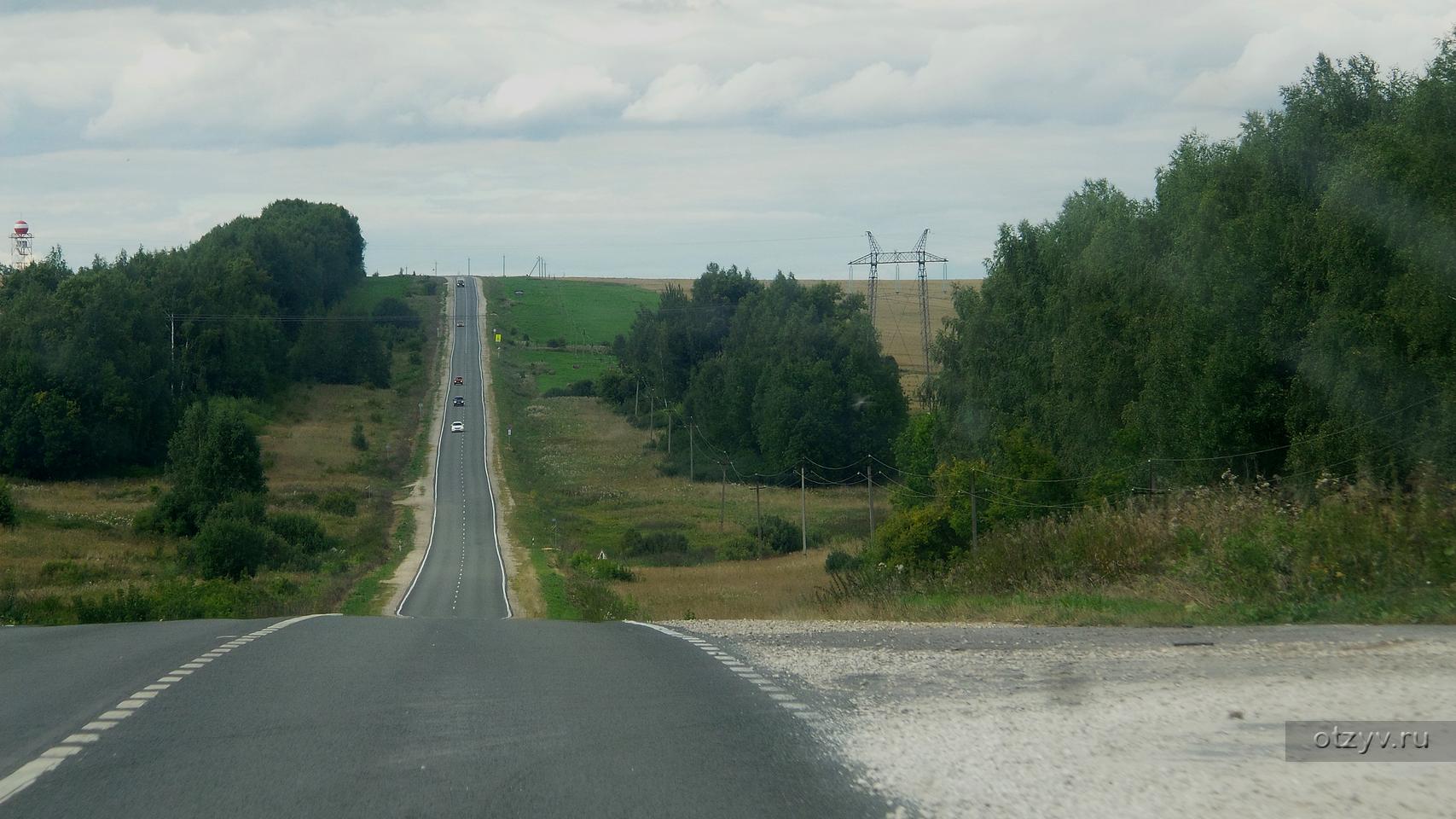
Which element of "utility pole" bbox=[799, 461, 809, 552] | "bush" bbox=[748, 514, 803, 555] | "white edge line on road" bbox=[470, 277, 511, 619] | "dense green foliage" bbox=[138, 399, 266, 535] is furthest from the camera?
"bush" bbox=[748, 514, 803, 555]

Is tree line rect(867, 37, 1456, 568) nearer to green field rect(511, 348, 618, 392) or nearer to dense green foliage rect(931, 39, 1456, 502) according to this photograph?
dense green foliage rect(931, 39, 1456, 502)

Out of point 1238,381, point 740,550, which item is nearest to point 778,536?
point 740,550

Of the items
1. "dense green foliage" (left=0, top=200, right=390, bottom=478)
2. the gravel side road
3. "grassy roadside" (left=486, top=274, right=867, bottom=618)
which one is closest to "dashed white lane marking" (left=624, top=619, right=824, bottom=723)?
the gravel side road

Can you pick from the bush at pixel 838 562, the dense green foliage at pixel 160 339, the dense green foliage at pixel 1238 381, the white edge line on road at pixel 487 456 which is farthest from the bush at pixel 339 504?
the dense green foliage at pixel 1238 381

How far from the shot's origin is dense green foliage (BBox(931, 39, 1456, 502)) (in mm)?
31250

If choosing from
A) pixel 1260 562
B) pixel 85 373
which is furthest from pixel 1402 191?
pixel 85 373

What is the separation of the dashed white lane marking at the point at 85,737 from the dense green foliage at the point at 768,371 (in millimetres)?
81445

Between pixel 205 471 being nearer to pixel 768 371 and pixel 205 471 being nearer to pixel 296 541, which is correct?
pixel 296 541

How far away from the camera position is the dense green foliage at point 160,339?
83094 mm

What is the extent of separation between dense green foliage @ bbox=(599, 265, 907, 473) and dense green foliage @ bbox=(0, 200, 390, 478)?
30.8 metres

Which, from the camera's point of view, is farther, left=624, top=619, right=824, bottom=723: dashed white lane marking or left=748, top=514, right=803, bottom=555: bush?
left=748, top=514, right=803, bottom=555: bush

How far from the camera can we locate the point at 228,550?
162ft

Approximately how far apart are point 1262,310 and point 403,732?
117 feet

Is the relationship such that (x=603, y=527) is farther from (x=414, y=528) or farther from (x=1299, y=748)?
(x=1299, y=748)
